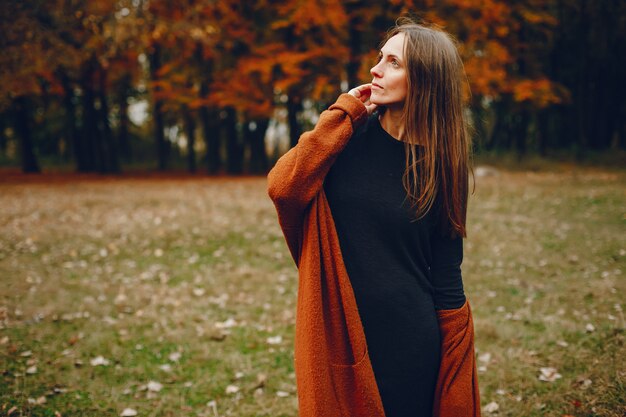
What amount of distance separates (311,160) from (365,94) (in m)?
0.42

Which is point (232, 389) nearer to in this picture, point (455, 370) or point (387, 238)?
point (455, 370)

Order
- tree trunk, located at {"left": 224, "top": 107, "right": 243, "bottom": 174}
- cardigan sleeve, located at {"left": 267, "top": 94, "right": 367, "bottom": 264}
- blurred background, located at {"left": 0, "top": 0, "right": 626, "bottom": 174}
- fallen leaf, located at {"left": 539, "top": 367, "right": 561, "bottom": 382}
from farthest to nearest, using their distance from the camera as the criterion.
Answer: tree trunk, located at {"left": 224, "top": 107, "right": 243, "bottom": 174}
blurred background, located at {"left": 0, "top": 0, "right": 626, "bottom": 174}
fallen leaf, located at {"left": 539, "top": 367, "right": 561, "bottom": 382}
cardigan sleeve, located at {"left": 267, "top": 94, "right": 367, "bottom": 264}

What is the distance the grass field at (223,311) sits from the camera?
4086mm

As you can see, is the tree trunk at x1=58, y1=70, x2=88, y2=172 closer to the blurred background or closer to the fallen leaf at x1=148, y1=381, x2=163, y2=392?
the blurred background

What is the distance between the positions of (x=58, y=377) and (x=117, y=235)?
565 centimetres

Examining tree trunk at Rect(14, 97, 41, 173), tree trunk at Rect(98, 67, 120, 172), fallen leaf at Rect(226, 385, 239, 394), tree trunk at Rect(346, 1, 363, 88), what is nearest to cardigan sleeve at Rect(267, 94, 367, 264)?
fallen leaf at Rect(226, 385, 239, 394)

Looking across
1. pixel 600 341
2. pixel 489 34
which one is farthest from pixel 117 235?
pixel 489 34

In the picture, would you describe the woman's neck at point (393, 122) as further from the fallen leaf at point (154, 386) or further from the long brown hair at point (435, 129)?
the fallen leaf at point (154, 386)

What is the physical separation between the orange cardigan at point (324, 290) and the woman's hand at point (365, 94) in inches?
2.8

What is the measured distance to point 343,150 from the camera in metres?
1.93

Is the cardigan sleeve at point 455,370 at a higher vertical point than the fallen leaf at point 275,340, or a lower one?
higher

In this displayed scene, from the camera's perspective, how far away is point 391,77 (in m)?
1.92

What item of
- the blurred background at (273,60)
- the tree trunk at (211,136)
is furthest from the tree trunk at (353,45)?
the tree trunk at (211,136)

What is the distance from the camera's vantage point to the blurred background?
16469mm
